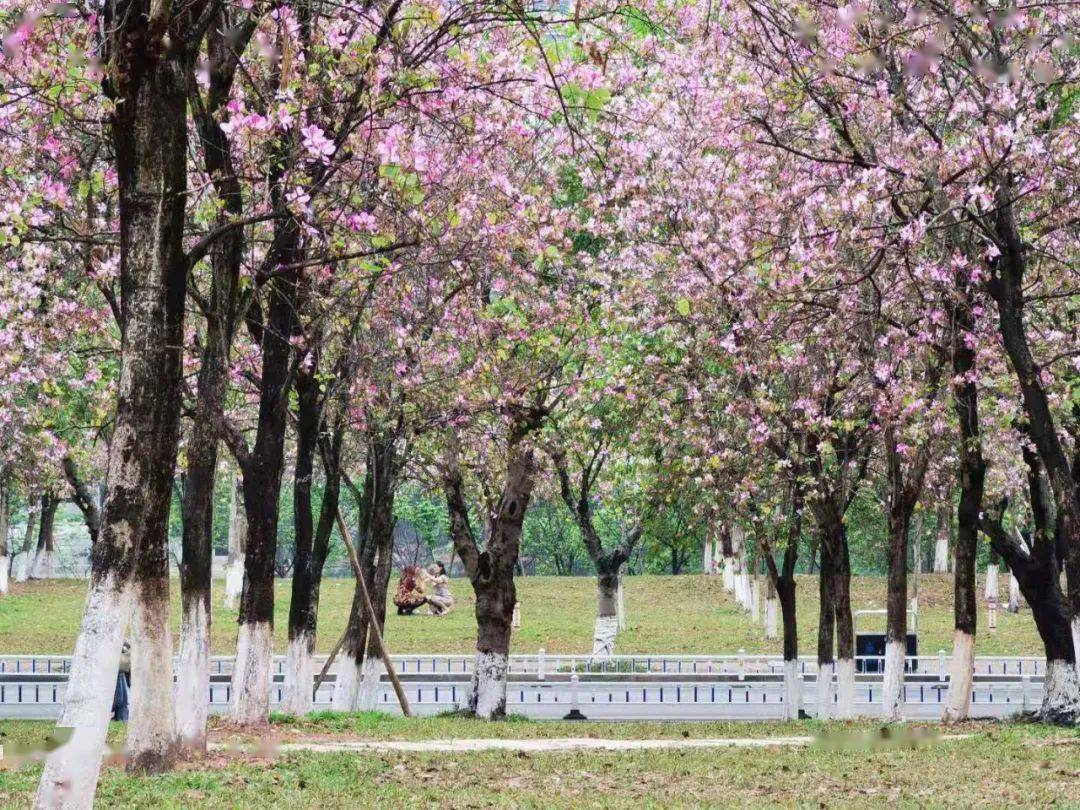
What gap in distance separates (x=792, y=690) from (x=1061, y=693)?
650 centimetres

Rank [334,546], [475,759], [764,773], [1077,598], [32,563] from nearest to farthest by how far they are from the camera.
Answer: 1. [764,773]
2. [475,759]
3. [1077,598]
4. [32,563]
5. [334,546]

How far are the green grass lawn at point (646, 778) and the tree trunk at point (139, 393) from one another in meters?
1.26

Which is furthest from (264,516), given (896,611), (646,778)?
(896,611)

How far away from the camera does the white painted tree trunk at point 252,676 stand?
1574 cm

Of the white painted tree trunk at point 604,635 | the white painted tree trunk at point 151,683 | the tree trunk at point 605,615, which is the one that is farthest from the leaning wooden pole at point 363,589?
the white painted tree trunk at point 604,635

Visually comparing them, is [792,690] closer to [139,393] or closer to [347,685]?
[347,685]

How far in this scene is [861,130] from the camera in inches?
595

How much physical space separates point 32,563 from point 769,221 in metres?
46.1

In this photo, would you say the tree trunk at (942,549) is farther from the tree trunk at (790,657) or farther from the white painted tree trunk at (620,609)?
the tree trunk at (790,657)

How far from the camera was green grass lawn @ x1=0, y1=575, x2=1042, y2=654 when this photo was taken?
37.9m

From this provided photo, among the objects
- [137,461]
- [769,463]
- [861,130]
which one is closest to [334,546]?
[769,463]

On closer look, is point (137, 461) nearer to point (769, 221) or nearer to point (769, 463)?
point (769, 221)

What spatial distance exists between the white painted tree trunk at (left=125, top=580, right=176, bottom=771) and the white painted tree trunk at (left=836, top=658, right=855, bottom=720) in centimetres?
1362

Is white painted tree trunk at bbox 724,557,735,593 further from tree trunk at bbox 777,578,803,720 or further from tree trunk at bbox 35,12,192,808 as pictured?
tree trunk at bbox 35,12,192,808
